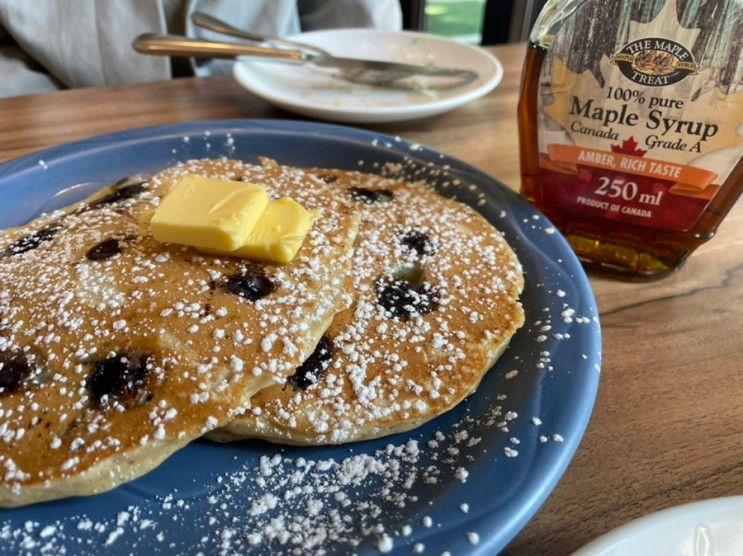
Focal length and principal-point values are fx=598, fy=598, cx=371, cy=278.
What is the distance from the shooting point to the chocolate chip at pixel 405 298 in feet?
2.27

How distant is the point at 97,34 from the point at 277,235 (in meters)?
1.21

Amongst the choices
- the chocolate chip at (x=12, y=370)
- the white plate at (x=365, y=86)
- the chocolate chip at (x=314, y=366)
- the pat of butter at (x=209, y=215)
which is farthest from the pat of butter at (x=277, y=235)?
the white plate at (x=365, y=86)

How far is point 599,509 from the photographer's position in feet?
1.90

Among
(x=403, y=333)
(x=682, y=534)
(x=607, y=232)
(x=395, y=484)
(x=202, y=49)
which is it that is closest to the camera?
(x=682, y=534)

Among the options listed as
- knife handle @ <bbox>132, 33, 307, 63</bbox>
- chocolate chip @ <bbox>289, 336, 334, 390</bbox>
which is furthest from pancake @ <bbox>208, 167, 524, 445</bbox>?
knife handle @ <bbox>132, 33, 307, 63</bbox>

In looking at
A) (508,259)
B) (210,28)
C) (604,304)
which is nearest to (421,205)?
(508,259)

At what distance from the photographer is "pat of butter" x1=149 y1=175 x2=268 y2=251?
2.17ft

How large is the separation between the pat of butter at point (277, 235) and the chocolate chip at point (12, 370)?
0.22 metres

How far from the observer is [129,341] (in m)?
0.60

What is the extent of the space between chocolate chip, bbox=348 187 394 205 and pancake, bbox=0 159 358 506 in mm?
129

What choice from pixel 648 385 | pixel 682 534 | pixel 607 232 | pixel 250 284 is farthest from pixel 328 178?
pixel 682 534

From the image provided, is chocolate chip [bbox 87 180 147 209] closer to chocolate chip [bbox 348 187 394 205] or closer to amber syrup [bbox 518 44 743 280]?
chocolate chip [bbox 348 187 394 205]

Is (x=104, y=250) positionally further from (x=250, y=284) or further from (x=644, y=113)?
(x=644, y=113)

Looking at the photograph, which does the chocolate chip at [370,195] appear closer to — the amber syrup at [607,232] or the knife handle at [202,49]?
the amber syrup at [607,232]
